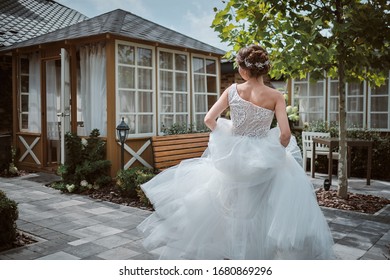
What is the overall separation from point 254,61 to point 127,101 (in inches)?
→ 162

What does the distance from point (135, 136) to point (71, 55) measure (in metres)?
1.70

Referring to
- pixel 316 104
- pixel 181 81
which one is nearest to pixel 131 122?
pixel 181 81

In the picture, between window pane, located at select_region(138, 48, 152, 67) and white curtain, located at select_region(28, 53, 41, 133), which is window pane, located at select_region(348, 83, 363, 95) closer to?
window pane, located at select_region(138, 48, 152, 67)

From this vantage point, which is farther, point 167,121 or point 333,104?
point 333,104

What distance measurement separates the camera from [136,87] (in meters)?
6.62

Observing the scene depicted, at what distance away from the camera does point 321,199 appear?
17.1 feet

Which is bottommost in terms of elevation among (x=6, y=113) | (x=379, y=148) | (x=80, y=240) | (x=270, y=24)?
(x=80, y=240)

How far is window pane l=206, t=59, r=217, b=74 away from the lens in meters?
8.04

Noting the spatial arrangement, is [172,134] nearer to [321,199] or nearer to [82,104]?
[82,104]

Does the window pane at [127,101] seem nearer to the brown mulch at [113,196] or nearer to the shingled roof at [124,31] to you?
the shingled roof at [124,31]

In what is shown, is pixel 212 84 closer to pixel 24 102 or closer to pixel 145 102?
pixel 145 102

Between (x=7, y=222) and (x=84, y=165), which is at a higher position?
(x=84, y=165)

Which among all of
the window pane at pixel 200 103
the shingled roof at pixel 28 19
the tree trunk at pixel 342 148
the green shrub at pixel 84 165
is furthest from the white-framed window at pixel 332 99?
the shingled roof at pixel 28 19

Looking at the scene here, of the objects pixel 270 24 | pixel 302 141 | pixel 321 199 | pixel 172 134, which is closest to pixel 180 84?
pixel 172 134
